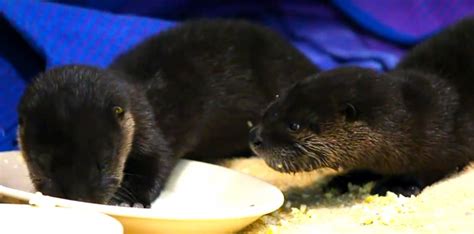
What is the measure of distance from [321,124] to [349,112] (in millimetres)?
88

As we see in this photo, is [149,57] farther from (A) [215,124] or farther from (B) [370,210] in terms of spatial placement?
(B) [370,210]

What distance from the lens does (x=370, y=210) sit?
206cm

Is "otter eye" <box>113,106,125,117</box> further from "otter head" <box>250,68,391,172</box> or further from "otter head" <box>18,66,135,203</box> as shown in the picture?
"otter head" <box>250,68,391,172</box>

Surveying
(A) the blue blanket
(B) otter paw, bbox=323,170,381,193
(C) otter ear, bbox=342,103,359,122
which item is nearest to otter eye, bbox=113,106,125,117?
(C) otter ear, bbox=342,103,359,122

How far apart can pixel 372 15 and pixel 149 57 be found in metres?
1.67

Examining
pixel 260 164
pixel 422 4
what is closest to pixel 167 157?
pixel 260 164

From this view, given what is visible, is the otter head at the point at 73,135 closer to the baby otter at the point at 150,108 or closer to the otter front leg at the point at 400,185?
the baby otter at the point at 150,108

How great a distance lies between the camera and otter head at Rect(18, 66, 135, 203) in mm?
1800

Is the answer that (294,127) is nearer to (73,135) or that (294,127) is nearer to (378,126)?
(378,126)

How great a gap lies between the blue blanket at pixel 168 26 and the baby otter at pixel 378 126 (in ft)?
3.95

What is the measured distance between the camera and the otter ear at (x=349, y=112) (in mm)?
2119

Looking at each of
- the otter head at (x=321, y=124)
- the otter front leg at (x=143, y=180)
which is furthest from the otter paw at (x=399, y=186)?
the otter front leg at (x=143, y=180)

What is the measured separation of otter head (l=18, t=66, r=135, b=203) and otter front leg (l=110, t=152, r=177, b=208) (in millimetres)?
144

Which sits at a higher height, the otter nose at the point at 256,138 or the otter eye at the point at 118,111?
the otter eye at the point at 118,111
